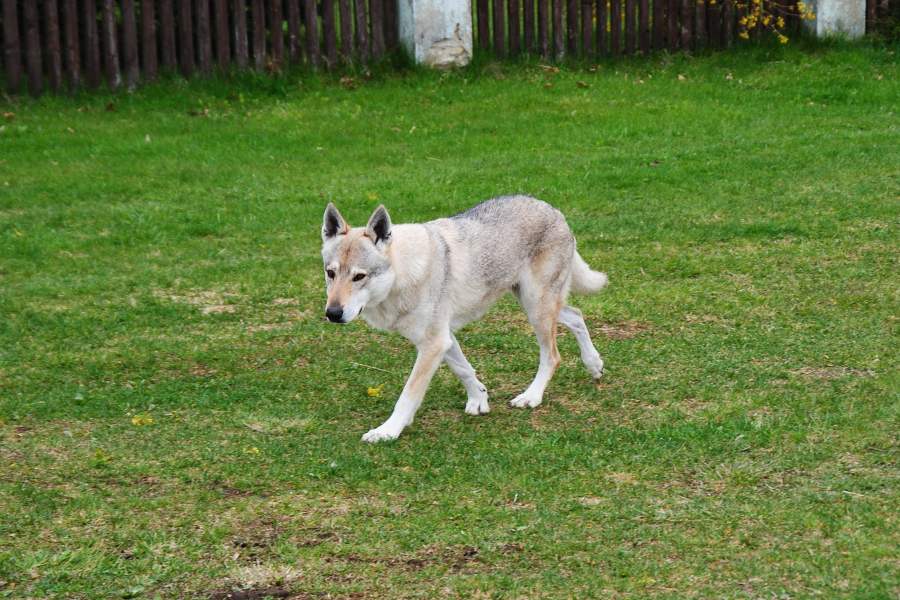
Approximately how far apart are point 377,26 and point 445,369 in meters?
8.78

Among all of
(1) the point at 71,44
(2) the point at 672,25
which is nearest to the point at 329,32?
(1) the point at 71,44

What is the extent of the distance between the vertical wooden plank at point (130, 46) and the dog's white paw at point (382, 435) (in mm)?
9926

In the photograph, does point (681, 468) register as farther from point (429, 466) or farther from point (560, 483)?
point (429, 466)

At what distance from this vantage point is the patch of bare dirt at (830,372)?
734 centimetres

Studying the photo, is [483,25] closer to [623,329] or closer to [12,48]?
[12,48]

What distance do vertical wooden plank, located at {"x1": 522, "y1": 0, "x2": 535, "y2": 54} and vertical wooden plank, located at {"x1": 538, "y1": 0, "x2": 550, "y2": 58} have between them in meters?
0.11

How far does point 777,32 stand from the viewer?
16703mm

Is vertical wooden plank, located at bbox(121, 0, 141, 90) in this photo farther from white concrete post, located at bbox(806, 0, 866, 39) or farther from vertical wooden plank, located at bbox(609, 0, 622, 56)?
white concrete post, located at bbox(806, 0, 866, 39)

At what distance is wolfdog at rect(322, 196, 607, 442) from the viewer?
21.5 feet

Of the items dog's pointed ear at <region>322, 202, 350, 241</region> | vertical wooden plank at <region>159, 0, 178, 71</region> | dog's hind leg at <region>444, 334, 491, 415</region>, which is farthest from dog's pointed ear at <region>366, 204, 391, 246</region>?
vertical wooden plank at <region>159, 0, 178, 71</region>

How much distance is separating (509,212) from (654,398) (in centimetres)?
147

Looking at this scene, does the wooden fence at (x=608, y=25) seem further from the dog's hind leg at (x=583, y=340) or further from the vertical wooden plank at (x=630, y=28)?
the dog's hind leg at (x=583, y=340)

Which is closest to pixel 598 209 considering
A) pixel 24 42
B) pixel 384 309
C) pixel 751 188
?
pixel 751 188

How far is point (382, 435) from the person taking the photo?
6754 millimetres
